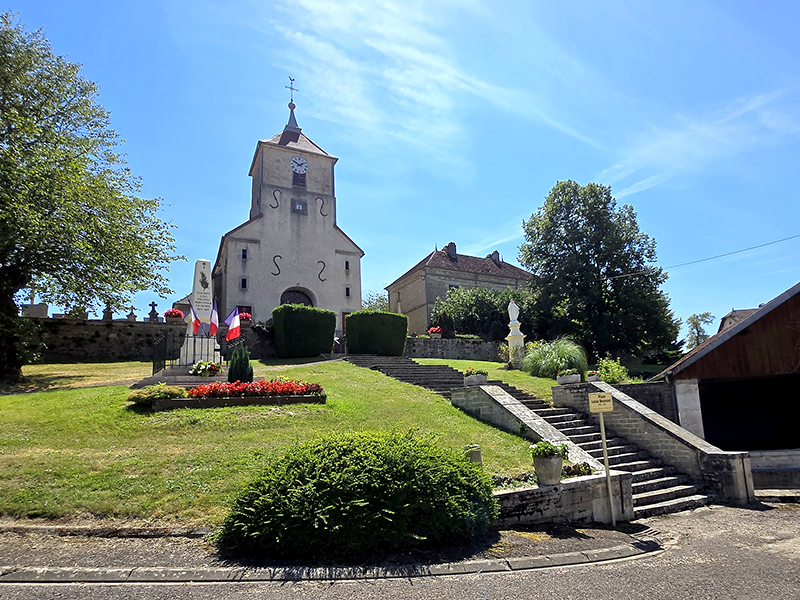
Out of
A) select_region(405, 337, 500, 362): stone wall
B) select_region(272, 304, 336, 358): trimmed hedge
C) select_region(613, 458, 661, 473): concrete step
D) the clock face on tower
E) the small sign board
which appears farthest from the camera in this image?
the clock face on tower

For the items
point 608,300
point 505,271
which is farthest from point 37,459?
point 505,271

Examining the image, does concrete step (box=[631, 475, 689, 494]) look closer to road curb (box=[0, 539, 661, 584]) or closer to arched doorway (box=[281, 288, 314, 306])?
road curb (box=[0, 539, 661, 584])

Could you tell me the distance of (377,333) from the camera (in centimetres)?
2320

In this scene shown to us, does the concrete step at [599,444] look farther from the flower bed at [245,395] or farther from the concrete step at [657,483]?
the flower bed at [245,395]

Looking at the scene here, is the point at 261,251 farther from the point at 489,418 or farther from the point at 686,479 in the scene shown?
the point at 686,479

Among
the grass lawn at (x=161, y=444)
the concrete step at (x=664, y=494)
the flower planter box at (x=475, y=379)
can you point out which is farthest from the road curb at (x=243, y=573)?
the flower planter box at (x=475, y=379)

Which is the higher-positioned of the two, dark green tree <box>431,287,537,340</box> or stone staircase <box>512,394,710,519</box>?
dark green tree <box>431,287,537,340</box>

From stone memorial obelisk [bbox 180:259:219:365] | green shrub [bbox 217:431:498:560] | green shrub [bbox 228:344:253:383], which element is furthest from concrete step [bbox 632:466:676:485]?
stone memorial obelisk [bbox 180:259:219:365]

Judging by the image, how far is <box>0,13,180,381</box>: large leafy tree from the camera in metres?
14.5

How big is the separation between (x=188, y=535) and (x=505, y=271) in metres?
43.5

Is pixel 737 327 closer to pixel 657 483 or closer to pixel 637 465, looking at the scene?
pixel 637 465

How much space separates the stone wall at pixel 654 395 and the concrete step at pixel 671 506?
473 cm

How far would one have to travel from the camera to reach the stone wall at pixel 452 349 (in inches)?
1066

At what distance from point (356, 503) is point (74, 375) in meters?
15.4
